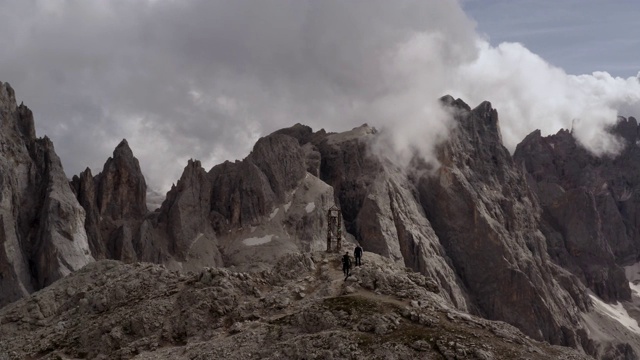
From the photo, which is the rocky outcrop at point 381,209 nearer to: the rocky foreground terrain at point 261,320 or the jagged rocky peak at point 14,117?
the jagged rocky peak at point 14,117

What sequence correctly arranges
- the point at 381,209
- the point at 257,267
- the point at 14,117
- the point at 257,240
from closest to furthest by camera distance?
the point at 257,267
the point at 14,117
the point at 257,240
the point at 381,209

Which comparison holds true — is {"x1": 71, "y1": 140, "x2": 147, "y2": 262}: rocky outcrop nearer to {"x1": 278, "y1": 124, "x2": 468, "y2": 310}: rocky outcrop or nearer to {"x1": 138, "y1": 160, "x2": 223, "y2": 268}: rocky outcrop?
{"x1": 138, "y1": 160, "x2": 223, "y2": 268}: rocky outcrop

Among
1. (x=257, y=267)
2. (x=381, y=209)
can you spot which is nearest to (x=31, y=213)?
(x=257, y=267)

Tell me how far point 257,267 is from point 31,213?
36.7 m

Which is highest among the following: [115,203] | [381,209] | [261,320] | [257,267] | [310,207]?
[381,209]

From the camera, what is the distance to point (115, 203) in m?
157

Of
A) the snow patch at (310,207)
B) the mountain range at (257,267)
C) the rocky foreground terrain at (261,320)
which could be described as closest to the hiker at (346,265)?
the rocky foreground terrain at (261,320)

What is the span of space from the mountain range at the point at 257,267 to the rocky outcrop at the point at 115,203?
304 mm

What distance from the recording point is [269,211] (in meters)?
164

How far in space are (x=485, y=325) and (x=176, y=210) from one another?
117811 millimetres

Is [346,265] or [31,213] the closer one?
[346,265]

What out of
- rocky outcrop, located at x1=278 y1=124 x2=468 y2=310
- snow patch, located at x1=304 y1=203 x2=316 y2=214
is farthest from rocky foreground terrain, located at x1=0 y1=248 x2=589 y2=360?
rocky outcrop, located at x1=278 y1=124 x2=468 y2=310

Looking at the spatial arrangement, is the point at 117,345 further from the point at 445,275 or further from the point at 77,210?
the point at 445,275

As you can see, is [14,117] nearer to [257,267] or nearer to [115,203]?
[115,203]
